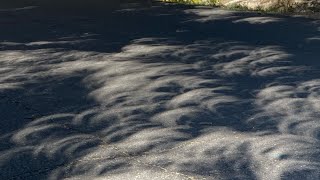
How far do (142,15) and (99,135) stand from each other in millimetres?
8357

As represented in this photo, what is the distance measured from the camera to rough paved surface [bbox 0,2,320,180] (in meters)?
5.31

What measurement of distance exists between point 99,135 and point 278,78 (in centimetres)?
320

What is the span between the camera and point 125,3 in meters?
16.5

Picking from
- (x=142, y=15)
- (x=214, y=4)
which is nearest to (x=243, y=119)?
(x=142, y=15)

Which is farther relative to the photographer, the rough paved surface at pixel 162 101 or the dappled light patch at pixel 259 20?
the dappled light patch at pixel 259 20

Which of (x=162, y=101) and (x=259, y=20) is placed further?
(x=259, y=20)

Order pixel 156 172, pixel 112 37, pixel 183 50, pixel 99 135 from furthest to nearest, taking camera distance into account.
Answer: pixel 112 37 < pixel 183 50 < pixel 99 135 < pixel 156 172

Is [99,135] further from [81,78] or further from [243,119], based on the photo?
[81,78]

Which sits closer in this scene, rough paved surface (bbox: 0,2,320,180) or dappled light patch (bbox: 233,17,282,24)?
rough paved surface (bbox: 0,2,320,180)

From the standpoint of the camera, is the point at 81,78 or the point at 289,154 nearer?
the point at 289,154

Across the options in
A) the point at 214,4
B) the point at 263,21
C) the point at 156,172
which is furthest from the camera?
the point at 214,4

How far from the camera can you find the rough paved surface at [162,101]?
5.31 m

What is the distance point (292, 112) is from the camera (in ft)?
21.8

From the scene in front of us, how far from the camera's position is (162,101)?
7.20 metres
